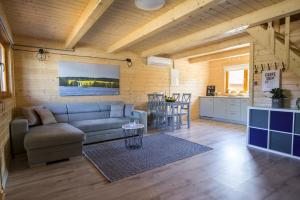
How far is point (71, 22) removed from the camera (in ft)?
10.1

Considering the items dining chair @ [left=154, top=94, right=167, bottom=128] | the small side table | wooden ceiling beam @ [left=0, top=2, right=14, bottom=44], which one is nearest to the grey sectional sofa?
the small side table

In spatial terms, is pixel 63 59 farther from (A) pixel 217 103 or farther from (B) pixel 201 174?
(A) pixel 217 103

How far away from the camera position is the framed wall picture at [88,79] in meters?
4.16

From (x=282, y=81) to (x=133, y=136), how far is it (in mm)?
3116

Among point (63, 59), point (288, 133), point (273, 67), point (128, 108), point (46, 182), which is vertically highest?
point (63, 59)

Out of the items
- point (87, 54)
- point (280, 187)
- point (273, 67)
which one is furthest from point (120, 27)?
point (280, 187)

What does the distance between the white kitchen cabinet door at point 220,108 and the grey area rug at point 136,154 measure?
2834 mm

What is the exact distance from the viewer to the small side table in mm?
3297

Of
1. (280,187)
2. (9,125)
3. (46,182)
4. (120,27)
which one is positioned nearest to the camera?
(280,187)

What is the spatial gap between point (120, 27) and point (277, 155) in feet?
11.8

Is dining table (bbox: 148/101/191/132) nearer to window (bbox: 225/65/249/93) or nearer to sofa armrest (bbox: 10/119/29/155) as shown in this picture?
window (bbox: 225/65/249/93)

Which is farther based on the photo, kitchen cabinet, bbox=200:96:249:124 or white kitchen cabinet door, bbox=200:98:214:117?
white kitchen cabinet door, bbox=200:98:214:117

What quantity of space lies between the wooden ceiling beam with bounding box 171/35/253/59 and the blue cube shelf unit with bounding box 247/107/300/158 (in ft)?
5.19

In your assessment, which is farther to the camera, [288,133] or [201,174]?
[288,133]
